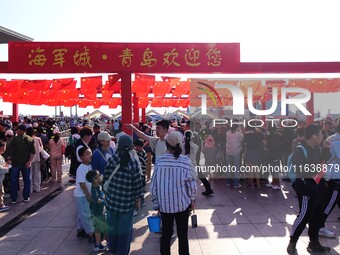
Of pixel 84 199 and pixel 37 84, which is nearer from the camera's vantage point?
pixel 84 199

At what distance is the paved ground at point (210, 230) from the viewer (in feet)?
15.8

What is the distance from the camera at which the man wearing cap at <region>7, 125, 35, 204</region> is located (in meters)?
7.39

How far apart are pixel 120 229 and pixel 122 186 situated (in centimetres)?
51

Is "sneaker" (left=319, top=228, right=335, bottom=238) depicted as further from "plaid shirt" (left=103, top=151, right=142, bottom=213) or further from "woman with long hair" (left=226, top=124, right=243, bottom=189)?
"woman with long hair" (left=226, top=124, right=243, bottom=189)

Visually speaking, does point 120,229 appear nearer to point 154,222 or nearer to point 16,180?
point 154,222

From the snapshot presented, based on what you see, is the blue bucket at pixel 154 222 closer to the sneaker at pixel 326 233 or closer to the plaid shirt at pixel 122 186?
the plaid shirt at pixel 122 186

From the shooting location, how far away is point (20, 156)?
24.4 feet

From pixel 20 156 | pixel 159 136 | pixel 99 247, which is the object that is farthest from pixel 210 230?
pixel 20 156

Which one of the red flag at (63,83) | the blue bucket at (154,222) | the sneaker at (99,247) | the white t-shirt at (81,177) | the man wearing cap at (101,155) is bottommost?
the sneaker at (99,247)

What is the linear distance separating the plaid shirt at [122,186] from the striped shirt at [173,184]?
28cm

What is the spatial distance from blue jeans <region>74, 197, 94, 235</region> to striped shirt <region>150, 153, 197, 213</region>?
5.58ft

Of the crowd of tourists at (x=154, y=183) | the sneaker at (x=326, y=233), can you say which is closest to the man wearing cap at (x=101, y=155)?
the crowd of tourists at (x=154, y=183)

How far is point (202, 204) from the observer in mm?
7430

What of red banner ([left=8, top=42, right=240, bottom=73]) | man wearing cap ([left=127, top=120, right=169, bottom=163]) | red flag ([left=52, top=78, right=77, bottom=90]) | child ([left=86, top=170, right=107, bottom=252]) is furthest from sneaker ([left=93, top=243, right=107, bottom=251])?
red flag ([left=52, top=78, right=77, bottom=90])
